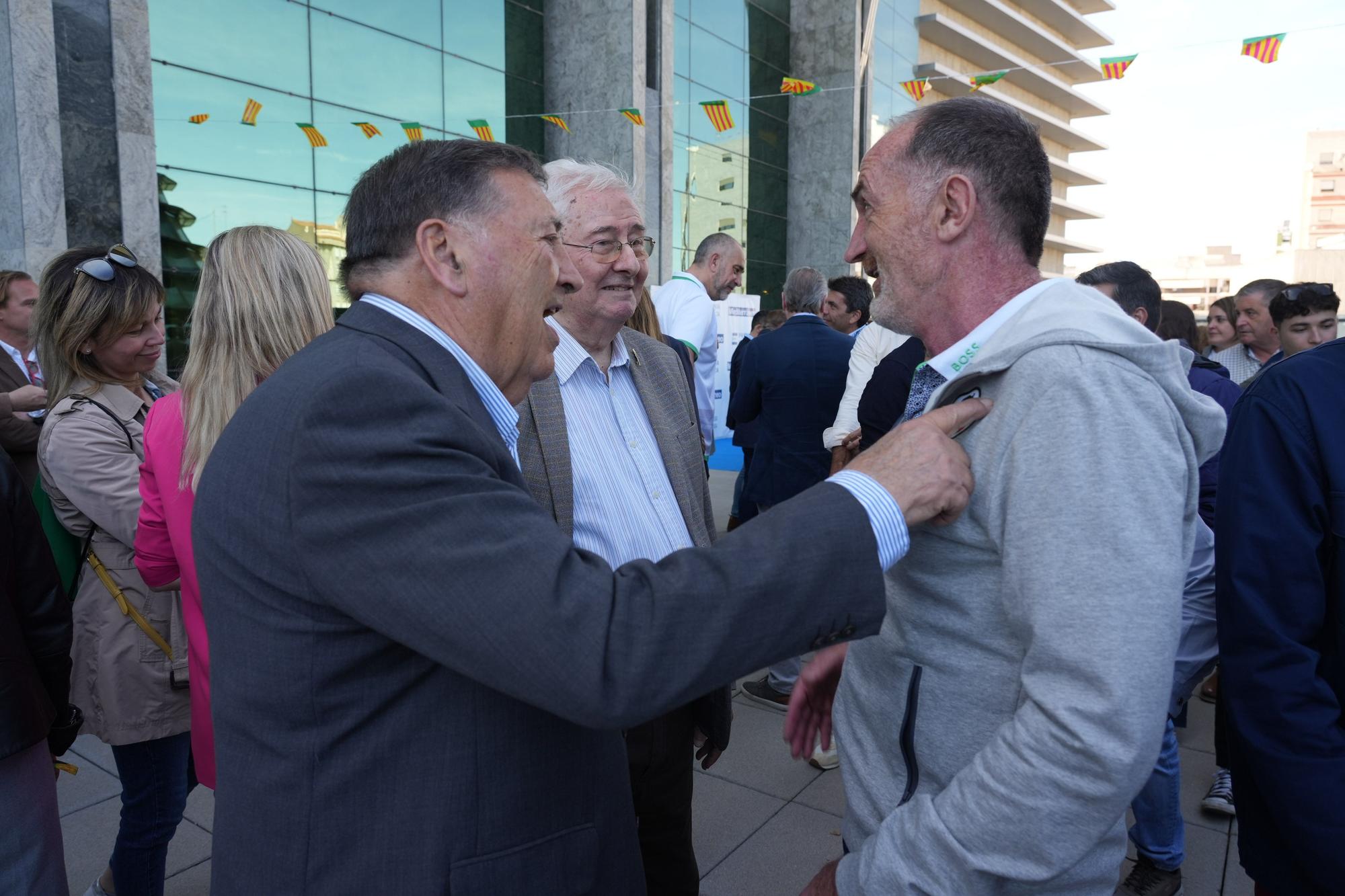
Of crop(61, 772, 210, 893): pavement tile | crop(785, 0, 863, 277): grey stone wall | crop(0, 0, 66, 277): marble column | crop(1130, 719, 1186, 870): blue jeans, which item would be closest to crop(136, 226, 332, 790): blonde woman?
crop(61, 772, 210, 893): pavement tile

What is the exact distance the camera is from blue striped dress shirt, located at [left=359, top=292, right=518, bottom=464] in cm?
130

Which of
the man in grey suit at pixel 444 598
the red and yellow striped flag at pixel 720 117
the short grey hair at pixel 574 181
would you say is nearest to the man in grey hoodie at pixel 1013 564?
the man in grey suit at pixel 444 598

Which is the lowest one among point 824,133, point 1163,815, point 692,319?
point 1163,815

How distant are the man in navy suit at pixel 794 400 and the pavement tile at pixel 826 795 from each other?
3.58 ft

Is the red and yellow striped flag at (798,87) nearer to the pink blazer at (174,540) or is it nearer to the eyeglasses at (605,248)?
the eyeglasses at (605,248)

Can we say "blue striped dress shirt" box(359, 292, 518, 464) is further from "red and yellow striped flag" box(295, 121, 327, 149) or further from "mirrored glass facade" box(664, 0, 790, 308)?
"mirrored glass facade" box(664, 0, 790, 308)

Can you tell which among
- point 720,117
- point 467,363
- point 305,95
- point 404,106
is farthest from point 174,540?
point 404,106

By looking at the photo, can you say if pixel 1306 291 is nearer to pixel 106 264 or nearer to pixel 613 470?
pixel 613 470

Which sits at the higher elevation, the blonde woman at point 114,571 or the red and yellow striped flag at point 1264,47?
the red and yellow striped flag at point 1264,47

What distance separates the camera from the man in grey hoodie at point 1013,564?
44.5 inches

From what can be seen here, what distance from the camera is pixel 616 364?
2539 mm

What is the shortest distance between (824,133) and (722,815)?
752 inches

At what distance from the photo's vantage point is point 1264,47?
9.16 m

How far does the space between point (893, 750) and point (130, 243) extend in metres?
8.38
